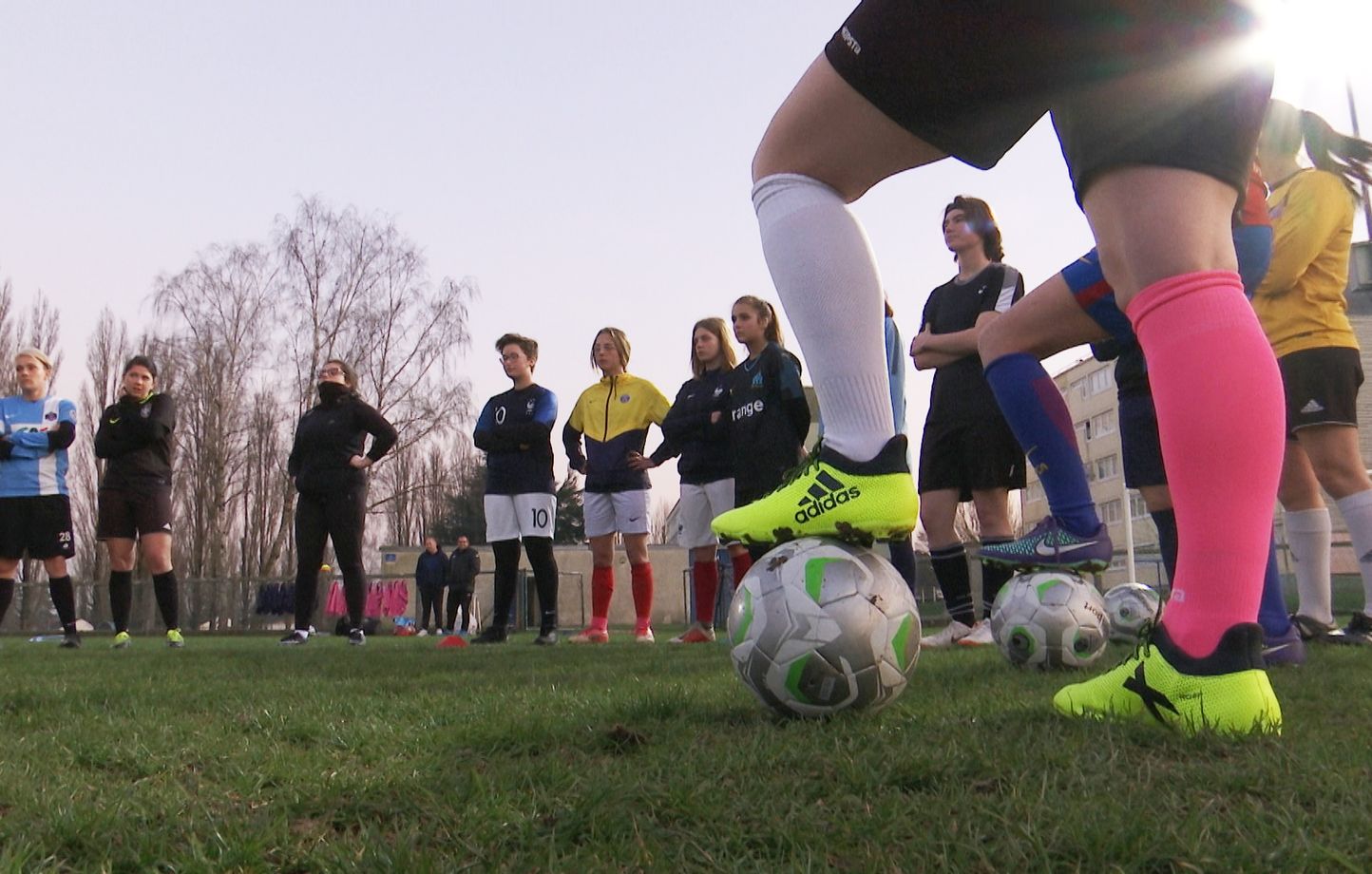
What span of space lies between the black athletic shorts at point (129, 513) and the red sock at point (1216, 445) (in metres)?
7.66

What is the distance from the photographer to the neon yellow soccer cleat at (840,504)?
2.30m

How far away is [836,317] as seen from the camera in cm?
238

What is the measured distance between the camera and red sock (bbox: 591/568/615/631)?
8.30m

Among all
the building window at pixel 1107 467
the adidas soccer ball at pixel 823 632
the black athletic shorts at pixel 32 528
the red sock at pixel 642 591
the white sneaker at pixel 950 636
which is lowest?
the white sneaker at pixel 950 636

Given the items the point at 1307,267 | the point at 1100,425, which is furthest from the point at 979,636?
the point at 1100,425

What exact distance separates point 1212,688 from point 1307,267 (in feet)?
12.0

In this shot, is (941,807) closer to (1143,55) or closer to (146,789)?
(146,789)

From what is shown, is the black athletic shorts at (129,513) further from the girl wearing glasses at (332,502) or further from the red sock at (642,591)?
the red sock at (642,591)

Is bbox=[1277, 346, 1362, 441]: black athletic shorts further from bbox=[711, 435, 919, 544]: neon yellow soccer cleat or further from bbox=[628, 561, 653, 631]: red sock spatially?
bbox=[628, 561, 653, 631]: red sock

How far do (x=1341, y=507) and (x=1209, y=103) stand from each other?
3.64 meters

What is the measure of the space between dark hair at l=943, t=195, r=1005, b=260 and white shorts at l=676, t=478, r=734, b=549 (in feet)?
8.30

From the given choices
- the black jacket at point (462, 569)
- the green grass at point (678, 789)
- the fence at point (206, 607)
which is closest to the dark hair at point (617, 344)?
the green grass at point (678, 789)

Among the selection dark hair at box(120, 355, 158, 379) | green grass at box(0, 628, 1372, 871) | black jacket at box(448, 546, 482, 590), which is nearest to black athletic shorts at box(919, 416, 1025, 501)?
green grass at box(0, 628, 1372, 871)

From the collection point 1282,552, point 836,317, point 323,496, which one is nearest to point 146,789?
point 836,317
